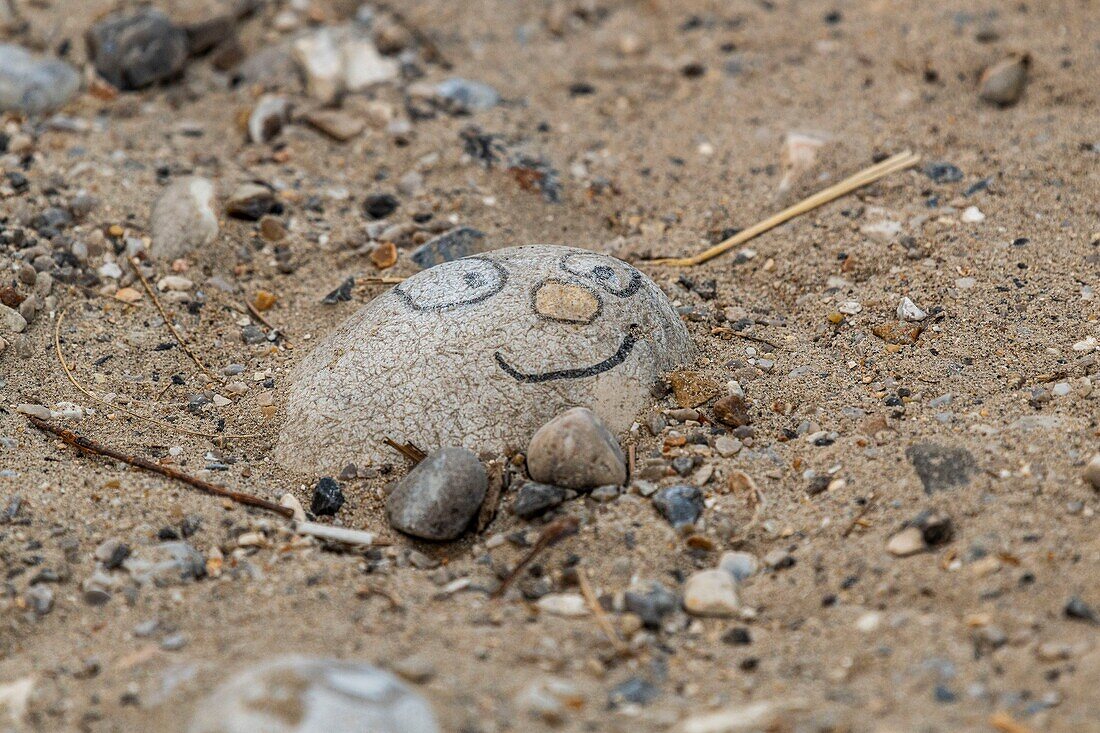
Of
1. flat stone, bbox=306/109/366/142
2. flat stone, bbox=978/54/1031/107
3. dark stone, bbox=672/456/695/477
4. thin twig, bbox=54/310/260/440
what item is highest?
flat stone, bbox=978/54/1031/107

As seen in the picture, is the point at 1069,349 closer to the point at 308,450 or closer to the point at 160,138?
the point at 308,450

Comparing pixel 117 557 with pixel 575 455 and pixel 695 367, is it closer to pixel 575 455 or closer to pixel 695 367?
pixel 575 455

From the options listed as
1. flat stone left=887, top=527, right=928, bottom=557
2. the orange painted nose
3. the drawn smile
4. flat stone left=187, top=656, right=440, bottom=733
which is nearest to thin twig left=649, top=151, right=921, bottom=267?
the orange painted nose

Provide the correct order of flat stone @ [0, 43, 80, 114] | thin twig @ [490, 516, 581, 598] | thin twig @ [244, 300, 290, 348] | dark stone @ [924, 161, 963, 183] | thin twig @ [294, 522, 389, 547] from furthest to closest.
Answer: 1. flat stone @ [0, 43, 80, 114]
2. dark stone @ [924, 161, 963, 183]
3. thin twig @ [244, 300, 290, 348]
4. thin twig @ [294, 522, 389, 547]
5. thin twig @ [490, 516, 581, 598]

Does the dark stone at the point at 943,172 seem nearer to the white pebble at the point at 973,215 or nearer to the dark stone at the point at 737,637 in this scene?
the white pebble at the point at 973,215

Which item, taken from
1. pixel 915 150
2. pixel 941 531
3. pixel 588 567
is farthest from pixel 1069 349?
pixel 588 567

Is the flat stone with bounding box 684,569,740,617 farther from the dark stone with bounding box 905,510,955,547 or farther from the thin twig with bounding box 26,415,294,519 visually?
the thin twig with bounding box 26,415,294,519

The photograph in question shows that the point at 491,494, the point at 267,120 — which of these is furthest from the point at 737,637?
the point at 267,120
